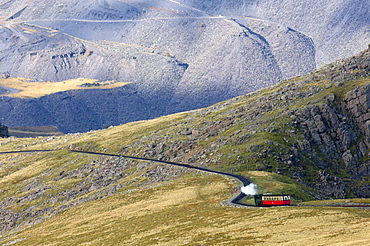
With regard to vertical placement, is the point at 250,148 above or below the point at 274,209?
above

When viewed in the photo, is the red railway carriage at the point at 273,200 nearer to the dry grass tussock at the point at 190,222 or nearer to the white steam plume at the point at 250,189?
the dry grass tussock at the point at 190,222

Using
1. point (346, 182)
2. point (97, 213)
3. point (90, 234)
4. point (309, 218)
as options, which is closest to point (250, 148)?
point (346, 182)

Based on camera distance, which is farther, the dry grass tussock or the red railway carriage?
the red railway carriage

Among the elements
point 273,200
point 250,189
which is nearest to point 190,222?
point 273,200

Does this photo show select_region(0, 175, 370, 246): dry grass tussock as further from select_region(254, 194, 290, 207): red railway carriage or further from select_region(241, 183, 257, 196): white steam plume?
select_region(254, 194, 290, 207): red railway carriage

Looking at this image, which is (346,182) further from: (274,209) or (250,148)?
(274,209)

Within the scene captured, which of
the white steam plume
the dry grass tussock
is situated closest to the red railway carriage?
the dry grass tussock

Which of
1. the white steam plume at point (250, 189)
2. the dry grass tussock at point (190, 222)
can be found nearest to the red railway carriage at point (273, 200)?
the dry grass tussock at point (190, 222)

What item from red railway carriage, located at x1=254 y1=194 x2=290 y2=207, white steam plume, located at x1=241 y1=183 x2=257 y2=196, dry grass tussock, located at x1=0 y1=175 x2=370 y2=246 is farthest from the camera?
white steam plume, located at x1=241 y1=183 x2=257 y2=196

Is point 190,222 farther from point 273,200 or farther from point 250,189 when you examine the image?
point 250,189
